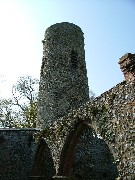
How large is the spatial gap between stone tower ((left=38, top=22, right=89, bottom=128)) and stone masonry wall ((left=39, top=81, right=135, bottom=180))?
6.12 metres

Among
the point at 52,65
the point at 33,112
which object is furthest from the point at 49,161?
the point at 33,112

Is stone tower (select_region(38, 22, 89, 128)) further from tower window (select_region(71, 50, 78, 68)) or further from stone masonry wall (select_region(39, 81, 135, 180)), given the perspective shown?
stone masonry wall (select_region(39, 81, 135, 180))

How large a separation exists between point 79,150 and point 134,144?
7.52 m

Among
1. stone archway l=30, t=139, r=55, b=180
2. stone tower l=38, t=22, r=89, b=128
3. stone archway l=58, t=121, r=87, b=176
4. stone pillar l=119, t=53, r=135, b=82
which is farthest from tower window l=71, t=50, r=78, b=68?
stone pillar l=119, t=53, r=135, b=82

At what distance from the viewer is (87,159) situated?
1445 cm

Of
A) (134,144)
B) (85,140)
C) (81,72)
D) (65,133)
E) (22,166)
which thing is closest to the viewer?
(134,144)

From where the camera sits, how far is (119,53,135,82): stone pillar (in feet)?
25.0

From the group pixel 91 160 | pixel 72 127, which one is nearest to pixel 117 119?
pixel 72 127

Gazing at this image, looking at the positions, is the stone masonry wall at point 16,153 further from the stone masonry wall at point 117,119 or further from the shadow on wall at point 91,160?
the stone masonry wall at point 117,119

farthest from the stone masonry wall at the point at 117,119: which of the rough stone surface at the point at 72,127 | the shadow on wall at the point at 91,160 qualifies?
the shadow on wall at the point at 91,160

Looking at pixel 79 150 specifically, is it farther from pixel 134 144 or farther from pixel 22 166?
pixel 134 144

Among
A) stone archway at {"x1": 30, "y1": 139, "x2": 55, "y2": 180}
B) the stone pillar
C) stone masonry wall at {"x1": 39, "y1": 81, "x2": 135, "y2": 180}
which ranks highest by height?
the stone pillar

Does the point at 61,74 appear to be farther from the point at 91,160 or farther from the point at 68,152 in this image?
the point at 68,152

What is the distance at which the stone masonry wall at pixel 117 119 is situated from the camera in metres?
7.25
